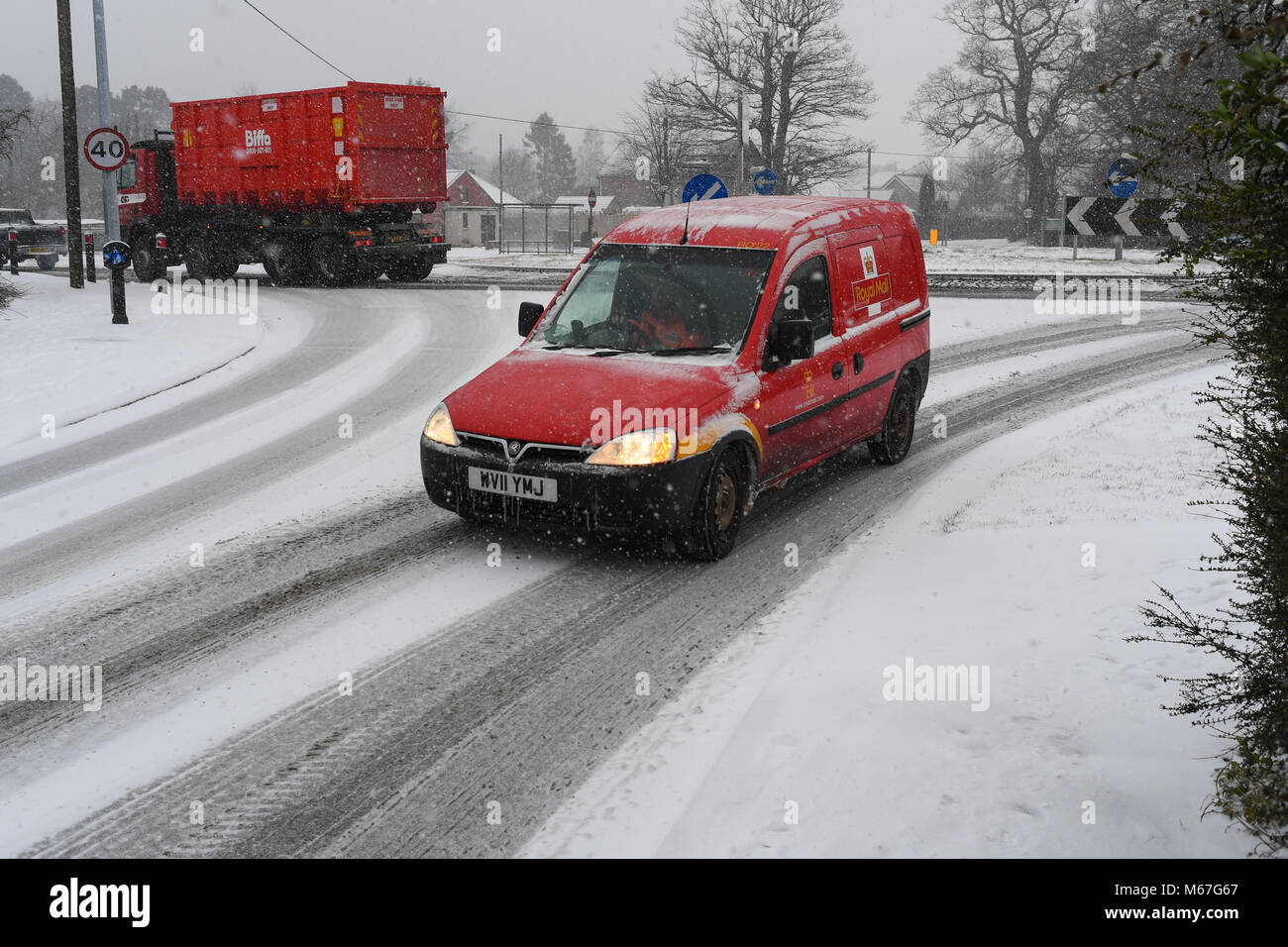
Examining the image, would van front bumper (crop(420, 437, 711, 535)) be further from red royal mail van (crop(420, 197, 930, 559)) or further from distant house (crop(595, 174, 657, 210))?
distant house (crop(595, 174, 657, 210))

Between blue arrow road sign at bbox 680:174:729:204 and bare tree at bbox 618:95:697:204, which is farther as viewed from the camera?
bare tree at bbox 618:95:697:204

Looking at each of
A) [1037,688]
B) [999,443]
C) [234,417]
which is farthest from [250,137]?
[1037,688]

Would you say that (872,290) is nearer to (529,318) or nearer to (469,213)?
(529,318)

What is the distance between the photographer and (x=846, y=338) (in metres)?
7.90

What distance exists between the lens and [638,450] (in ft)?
20.1

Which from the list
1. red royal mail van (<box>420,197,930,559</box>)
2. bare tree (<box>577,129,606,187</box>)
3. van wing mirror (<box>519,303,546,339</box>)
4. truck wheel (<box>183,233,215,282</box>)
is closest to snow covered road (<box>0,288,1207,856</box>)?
red royal mail van (<box>420,197,930,559</box>)

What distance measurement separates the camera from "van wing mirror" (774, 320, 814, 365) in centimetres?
679

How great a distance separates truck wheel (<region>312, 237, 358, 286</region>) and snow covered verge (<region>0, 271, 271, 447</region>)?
16.5 feet

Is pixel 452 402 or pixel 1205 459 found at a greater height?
pixel 452 402

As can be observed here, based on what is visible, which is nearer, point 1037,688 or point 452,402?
point 1037,688

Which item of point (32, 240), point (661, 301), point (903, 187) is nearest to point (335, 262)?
point (32, 240)

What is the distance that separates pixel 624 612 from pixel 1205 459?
4.90 metres

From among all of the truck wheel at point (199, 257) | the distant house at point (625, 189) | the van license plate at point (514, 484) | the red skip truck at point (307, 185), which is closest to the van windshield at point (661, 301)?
the van license plate at point (514, 484)
